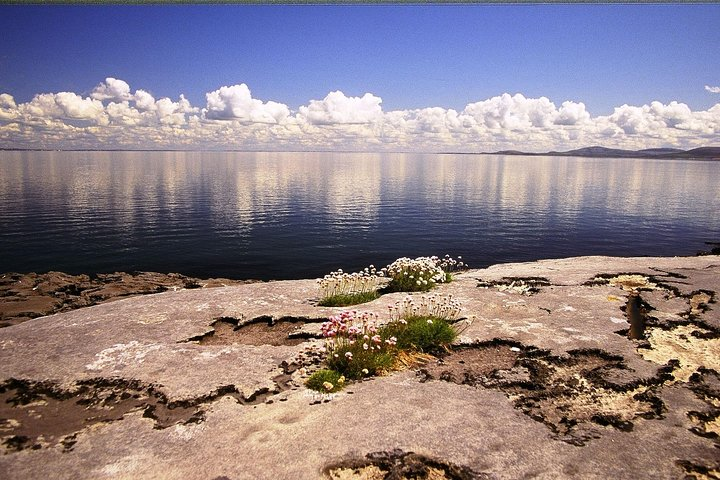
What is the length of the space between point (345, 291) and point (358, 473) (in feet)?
29.4

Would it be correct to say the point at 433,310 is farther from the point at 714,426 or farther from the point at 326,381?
A: the point at 714,426

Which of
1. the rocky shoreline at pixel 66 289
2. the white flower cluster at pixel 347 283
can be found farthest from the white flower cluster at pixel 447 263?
the rocky shoreline at pixel 66 289

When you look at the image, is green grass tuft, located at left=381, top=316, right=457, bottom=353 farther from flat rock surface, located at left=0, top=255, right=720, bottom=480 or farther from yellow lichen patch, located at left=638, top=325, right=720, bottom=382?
yellow lichen patch, located at left=638, top=325, right=720, bottom=382

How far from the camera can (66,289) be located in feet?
65.4

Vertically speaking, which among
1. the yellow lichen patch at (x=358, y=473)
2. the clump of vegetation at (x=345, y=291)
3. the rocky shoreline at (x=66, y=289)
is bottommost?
the rocky shoreline at (x=66, y=289)

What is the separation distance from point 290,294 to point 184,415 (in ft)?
23.7

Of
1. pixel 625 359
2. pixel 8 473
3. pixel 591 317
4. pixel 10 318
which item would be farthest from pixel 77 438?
pixel 10 318

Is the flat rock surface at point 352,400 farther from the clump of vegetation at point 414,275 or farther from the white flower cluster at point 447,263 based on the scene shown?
the white flower cluster at point 447,263

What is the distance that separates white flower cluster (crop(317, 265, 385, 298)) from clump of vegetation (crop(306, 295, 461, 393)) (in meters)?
2.80

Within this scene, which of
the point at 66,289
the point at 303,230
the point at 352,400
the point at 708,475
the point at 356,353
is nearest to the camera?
the point at 708,475

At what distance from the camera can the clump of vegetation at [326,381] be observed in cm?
741

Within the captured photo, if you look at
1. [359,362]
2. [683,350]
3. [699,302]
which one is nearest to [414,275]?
[359,362]

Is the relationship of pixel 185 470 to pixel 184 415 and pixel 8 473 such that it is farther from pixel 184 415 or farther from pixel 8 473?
pixel 8 473

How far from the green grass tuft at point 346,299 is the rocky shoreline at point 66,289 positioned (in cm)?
1063
